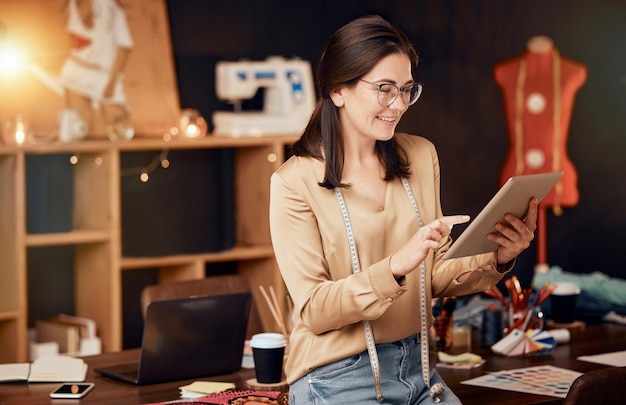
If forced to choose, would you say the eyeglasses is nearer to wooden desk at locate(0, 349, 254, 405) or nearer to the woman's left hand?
the woman's left hand

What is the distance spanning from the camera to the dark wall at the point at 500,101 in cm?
606

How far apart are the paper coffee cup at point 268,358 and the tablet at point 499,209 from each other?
2.27 ft

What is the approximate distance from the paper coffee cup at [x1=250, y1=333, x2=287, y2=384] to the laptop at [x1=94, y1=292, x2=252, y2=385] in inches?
6.5

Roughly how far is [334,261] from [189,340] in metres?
0.74

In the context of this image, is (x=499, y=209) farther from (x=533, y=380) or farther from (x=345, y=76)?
(x=533, y=380)

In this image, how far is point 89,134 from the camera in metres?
4.95

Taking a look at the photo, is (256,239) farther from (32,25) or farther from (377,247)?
(377,247)

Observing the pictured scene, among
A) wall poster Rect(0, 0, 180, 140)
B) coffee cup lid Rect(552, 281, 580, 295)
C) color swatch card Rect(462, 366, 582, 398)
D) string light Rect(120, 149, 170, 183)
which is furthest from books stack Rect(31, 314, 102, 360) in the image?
color swatch card Rect(462, 366, 582, 398)

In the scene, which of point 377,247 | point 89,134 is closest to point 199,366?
point 377,247

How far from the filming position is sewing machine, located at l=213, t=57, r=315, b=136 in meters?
5.14

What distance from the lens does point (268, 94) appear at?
5.23m

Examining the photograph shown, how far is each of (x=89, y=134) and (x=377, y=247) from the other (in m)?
2.75

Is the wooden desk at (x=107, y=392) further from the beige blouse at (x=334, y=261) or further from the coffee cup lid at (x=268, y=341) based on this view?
the beige blouse at (x=334, y=261)

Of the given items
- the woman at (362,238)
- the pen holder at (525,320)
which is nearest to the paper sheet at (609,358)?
the pen holder at (525,320)
